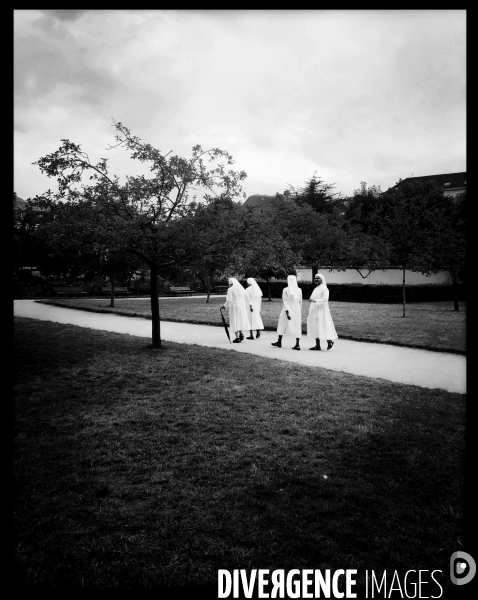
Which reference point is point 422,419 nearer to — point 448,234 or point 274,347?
point 274,347

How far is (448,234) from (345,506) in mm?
19364

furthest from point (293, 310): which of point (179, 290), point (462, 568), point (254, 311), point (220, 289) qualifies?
point (220, 289)

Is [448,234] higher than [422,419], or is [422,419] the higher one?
[448,234]

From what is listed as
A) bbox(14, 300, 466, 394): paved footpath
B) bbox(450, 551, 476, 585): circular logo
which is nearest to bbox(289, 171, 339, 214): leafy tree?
bbox(14, 300, 466, 394): paved footpath

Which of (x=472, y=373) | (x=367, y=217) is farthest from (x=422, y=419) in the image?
(x=367, y=217)

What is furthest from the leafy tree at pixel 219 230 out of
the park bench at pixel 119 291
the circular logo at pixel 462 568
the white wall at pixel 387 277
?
the white wall at pixel 387 277

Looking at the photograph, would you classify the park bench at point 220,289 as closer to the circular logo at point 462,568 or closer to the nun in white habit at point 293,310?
the nun in white habit at point 293,310

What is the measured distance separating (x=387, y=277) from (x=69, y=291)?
67.0 ft

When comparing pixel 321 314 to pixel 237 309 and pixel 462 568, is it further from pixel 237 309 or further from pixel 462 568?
pixel 462 568

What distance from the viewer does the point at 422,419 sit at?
6195 mm

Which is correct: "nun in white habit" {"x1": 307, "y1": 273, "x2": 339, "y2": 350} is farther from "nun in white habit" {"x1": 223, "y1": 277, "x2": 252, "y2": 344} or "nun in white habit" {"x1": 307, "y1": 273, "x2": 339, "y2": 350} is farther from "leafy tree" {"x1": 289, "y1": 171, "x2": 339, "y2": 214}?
"leafy tree" {"x1": 289, "y1": 171, "x2": 339, "y2": 214}

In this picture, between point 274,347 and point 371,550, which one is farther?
point 274,347

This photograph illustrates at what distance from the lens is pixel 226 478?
443 cm

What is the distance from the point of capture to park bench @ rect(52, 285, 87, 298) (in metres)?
30.6
